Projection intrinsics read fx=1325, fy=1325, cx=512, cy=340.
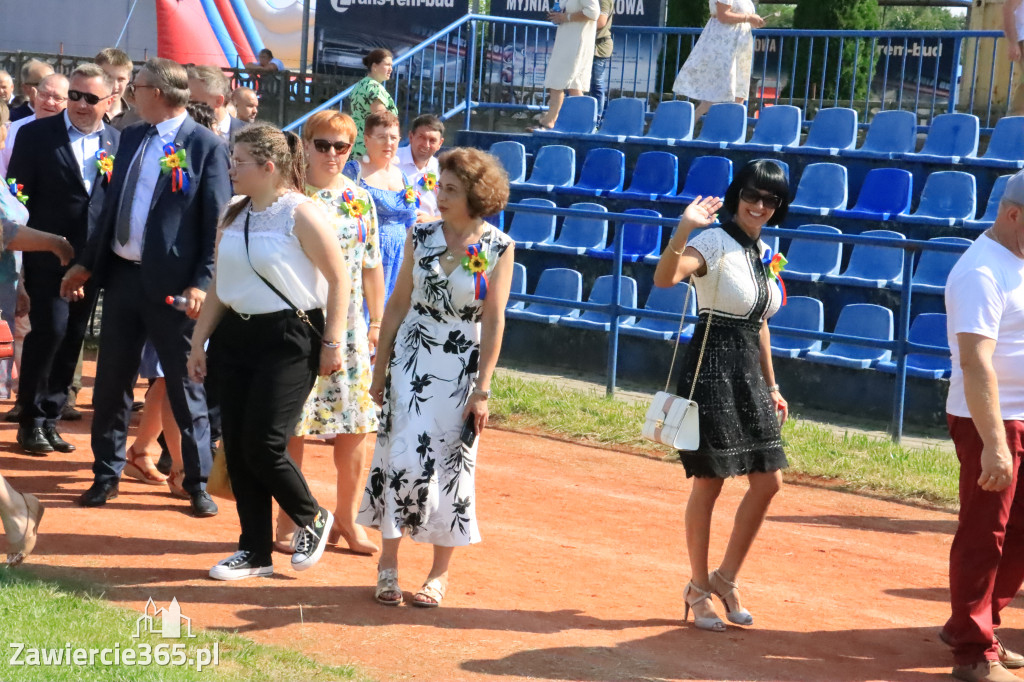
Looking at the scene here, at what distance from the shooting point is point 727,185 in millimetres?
12742

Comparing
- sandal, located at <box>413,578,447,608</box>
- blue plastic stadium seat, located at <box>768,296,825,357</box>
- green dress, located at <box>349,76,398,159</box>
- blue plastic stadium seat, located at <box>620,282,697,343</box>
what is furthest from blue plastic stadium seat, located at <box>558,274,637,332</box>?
sandal, located at <box>413,578,447,608</box>

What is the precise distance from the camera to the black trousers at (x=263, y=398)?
5266 millimetres

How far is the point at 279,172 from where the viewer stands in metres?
5.38

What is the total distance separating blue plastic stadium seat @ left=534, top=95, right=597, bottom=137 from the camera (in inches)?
571

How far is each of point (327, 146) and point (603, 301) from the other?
6.01 m

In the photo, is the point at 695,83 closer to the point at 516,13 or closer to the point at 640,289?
the point at 640,289

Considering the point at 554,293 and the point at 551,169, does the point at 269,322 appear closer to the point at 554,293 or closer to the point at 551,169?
the point at 554,293

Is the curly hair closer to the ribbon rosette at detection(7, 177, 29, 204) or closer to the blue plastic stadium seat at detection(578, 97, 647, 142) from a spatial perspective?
the ribbon rosette at detection(7, 177, 29, 204)

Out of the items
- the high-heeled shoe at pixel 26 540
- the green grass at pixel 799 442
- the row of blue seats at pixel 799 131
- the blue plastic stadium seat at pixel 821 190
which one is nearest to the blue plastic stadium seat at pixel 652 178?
the row of blue seats at pixel 799 131

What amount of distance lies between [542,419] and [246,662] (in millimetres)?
4985

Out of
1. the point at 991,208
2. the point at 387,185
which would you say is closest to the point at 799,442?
the point at 387,185

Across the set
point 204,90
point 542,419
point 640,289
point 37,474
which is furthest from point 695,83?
point 37,474

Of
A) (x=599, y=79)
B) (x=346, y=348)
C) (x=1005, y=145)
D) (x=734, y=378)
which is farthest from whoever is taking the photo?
(x=599, y=79)

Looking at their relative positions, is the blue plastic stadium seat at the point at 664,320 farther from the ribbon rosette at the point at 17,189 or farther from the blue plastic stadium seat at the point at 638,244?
the ribbon rosette at the point at 17,189
